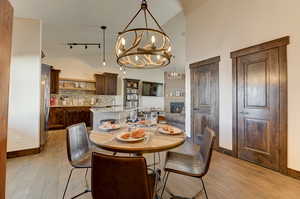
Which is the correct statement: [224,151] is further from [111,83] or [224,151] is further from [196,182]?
[111,83]

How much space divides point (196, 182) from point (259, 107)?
174 cm

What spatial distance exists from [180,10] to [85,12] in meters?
2.39

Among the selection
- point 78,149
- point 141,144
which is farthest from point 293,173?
point 78,149

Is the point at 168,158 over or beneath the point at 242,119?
beneath

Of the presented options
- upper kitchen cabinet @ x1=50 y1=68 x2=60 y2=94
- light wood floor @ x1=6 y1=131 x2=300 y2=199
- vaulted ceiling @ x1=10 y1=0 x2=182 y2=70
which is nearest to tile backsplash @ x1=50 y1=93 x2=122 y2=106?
upper kitchen cabinet @ x1=50 y1=68 x2=60 y2=94

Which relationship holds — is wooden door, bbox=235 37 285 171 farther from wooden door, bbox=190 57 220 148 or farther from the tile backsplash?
the tile backsplash

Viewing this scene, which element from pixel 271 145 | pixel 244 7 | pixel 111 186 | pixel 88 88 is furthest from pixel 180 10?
pixel 88 88

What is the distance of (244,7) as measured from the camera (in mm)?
2965

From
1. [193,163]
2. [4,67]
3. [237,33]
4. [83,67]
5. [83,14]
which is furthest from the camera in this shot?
[83,67]

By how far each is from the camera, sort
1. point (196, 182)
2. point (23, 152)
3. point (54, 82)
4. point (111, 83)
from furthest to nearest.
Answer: point (111, 83) < point (54, 82) < point (23, 152) < point (196, 182)

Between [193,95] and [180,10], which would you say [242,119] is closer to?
A: [193,95]

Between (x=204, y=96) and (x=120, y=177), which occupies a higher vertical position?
(x=204, y=96)

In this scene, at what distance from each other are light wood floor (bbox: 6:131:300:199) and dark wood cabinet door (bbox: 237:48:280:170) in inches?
10.1

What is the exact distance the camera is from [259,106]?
272cm
